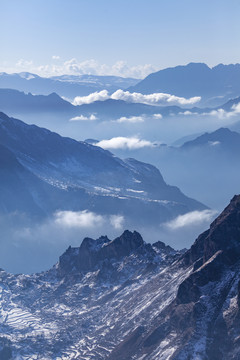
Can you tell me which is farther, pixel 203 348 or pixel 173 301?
pixel 173 301

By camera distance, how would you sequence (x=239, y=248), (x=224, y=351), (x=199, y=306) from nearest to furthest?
(x=224, y=351) < (x=199, y=306) < (x=239, y=248)

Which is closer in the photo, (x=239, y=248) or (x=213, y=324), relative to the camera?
(x=213, y=324)

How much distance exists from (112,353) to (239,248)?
1942 inches

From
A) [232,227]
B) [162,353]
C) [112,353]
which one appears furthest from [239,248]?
A: [112,353]

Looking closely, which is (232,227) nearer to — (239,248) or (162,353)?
(239,248)

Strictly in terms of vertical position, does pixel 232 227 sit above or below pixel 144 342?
above

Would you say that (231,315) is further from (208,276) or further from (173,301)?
(173,301)

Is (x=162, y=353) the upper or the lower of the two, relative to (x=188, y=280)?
lower

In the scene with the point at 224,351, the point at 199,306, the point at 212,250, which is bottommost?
the point at 224,351

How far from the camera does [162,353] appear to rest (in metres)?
178

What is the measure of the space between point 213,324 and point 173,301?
2632 cm

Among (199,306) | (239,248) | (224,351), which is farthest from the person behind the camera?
(239,248)

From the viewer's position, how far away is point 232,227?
199 metres

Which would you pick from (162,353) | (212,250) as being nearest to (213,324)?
(162,353)
